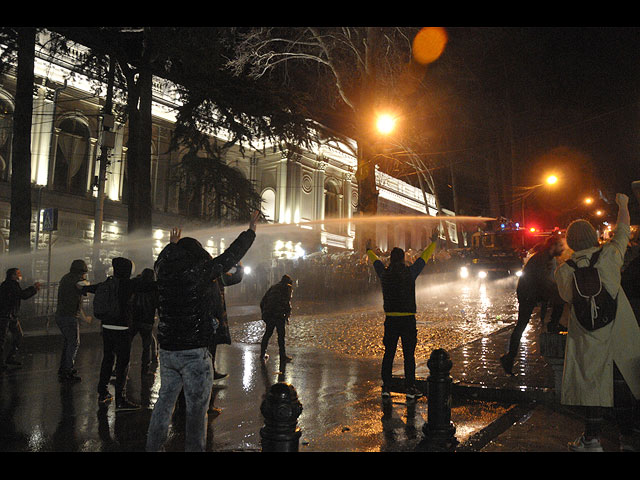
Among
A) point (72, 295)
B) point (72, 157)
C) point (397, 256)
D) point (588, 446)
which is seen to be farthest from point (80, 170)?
point (588, 446)

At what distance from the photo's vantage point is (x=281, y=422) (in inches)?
134

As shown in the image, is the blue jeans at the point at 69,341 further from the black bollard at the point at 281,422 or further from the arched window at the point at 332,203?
the arched window at the point at 332,203

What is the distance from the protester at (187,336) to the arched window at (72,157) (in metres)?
29.3

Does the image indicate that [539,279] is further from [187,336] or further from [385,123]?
[385,123]

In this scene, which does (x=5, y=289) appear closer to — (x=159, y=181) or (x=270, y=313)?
(x=270, y=313)

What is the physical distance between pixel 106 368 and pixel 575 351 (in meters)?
5.37

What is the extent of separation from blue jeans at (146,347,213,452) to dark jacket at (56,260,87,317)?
513cm

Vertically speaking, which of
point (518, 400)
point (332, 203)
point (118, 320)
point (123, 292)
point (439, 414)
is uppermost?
point (332, 203)

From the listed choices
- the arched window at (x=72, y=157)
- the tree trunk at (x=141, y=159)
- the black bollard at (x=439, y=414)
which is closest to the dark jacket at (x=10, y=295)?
the black bollard at (x=439, y=414)

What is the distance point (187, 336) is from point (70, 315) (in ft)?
17.8

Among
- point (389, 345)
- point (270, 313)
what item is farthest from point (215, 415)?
point (270, 313)

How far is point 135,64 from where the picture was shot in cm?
1933

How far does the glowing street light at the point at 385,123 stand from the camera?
2095 centimetres
